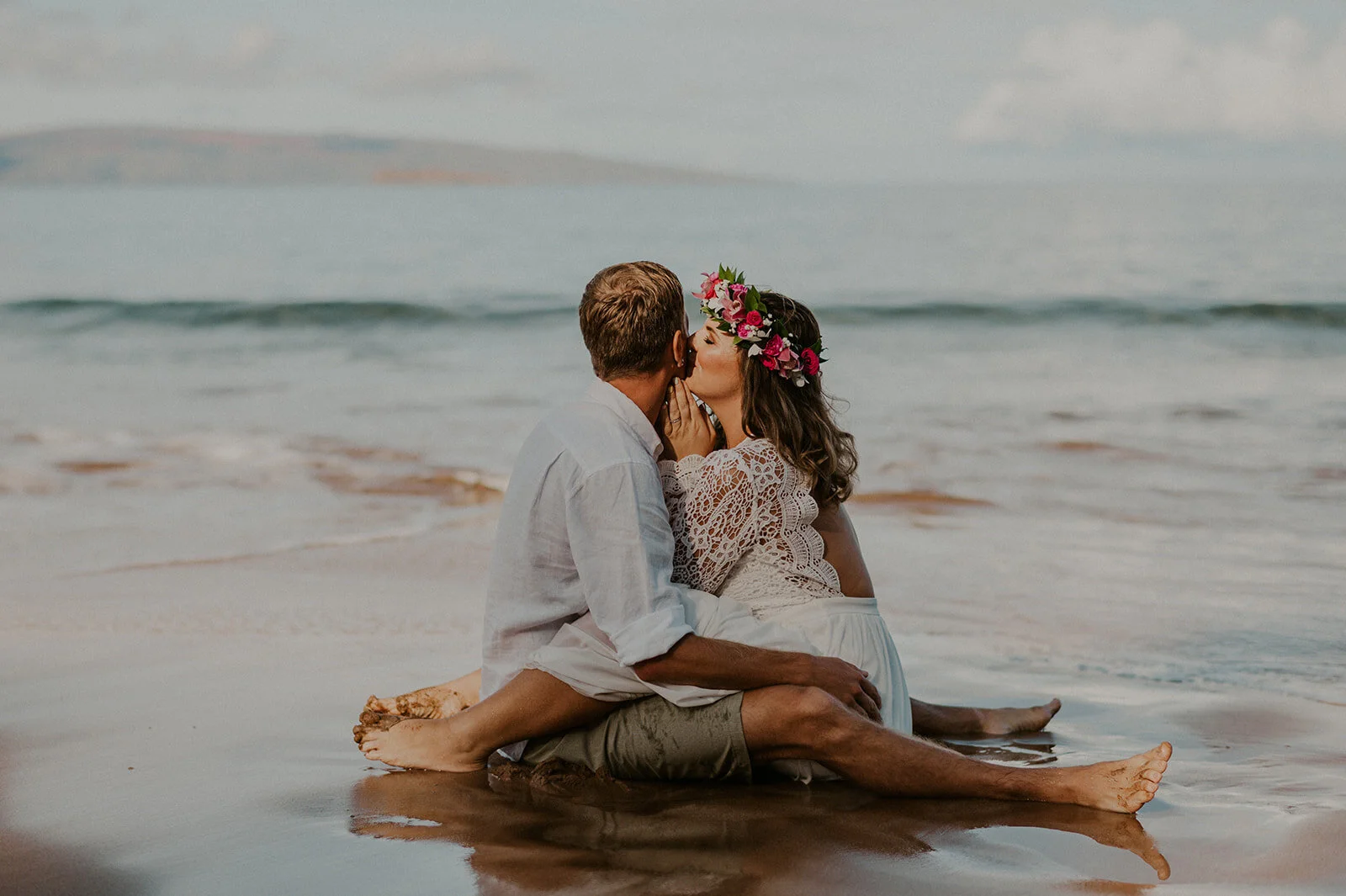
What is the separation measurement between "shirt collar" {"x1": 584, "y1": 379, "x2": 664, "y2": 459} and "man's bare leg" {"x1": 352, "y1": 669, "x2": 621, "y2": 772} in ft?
2.38

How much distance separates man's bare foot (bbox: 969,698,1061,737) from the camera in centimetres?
455

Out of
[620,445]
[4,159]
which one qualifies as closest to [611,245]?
[620,445]

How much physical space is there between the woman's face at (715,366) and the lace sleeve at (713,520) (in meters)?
0.27

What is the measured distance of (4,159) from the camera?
339 ft

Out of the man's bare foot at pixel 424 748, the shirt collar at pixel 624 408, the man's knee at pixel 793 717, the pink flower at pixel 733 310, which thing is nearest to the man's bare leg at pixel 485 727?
the man's bare foot at pixel 424 748

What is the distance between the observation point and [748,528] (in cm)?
388

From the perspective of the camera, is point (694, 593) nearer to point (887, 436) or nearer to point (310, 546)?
point (310, 546)

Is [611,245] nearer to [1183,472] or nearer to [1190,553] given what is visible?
[1183,472]

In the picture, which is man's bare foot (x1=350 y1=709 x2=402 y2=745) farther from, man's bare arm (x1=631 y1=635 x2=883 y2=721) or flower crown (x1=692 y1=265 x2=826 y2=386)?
flower crown (x1=692 y1=265 x2=826 y2=386)

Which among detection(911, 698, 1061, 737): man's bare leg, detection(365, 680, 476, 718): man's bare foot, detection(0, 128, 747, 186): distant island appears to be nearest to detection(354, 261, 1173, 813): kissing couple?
detection(365, 680, 476, 718): man's bare foot

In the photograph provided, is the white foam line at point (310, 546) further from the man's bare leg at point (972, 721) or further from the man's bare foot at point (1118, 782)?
the man's bare foot at point (1118, 782)

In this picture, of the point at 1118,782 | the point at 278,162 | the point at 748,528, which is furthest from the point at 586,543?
the point at 278,162

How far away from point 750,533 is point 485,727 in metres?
0.94

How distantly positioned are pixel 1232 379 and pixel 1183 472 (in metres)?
5.89
